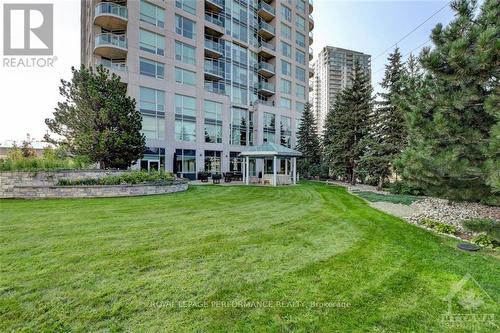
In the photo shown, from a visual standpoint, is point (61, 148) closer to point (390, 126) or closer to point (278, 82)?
point (390, 126)

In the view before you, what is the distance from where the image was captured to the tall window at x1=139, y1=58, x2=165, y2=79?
70.4ft

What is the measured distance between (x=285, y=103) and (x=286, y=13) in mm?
12284

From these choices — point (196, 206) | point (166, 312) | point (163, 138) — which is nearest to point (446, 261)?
point (166, 312)

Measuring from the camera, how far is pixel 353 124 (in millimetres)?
20938

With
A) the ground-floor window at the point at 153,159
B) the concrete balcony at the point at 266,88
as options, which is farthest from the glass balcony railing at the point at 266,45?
the ground-floor window at the point at 153,159

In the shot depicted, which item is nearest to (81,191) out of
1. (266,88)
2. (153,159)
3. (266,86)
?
(153,159)

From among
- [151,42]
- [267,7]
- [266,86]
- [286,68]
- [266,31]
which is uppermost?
[267,7]

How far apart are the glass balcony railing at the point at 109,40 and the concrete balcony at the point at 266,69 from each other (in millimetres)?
16203

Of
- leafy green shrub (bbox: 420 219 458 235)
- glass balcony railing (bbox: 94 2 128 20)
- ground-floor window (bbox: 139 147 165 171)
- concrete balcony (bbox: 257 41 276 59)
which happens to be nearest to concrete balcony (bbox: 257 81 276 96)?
concrete balcony (bbox: 257 41 276 59)

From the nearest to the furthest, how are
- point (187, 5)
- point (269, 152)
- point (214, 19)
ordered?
point (269, 152) < point (187, 5) < point (214, 19)

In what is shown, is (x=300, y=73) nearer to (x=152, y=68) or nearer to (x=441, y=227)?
(x=152, y=68)

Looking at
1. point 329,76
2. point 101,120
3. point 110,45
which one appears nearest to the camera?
point 101,120

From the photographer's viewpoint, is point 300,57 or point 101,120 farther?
point 300,57

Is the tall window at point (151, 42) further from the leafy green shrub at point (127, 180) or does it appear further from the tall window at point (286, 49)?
the tall window at point (286, 49)
